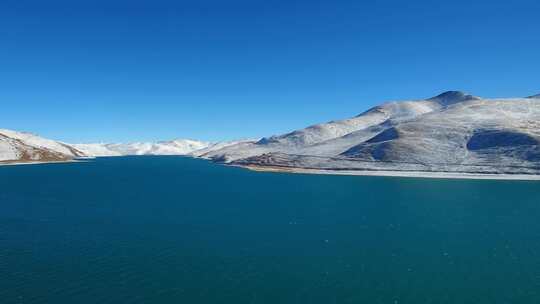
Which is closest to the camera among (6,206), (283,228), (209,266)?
(209,266)

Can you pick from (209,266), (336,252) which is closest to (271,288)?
(209,266)

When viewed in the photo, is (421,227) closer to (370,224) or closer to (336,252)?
(370,224)

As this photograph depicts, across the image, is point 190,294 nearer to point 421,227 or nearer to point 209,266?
point 209,266

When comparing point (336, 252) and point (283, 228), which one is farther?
point (283, 228)

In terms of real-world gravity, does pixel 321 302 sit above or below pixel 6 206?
below

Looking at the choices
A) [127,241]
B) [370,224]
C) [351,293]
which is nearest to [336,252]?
[351,293]

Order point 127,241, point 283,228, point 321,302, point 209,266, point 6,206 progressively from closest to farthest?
point 321,302, point 209,266, point 127,241, point 283,228, point 6,206
